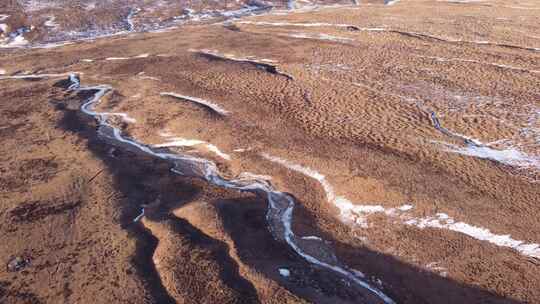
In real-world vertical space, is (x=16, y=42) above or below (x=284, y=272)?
above

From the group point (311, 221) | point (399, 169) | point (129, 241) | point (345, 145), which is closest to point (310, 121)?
point (345, 145)

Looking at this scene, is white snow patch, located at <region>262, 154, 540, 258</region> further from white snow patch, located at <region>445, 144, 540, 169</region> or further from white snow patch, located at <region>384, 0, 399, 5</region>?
white snow patch, located at <region>384, 0, 399, 5</region>

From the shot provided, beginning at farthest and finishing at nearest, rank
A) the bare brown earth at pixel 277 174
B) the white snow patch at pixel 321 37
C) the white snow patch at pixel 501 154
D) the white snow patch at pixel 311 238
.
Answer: the white snow patch at pixel 321 37 → the white snow patch at pixel 501 154 → the white snow patch at pixel 311 238 → the bare brown earth at pixel 277 174

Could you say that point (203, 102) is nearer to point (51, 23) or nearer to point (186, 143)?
point (186, 143)

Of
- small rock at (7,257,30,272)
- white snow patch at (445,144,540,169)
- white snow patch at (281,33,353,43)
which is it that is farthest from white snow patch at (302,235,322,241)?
white snow patch at (281,33,353,43)

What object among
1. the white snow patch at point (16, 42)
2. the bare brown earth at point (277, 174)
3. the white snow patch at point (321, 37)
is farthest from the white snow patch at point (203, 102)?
the white snow patch at point (16, 42)

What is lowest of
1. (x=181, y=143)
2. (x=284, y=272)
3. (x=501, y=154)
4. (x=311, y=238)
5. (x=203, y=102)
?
(x=311, y=238)

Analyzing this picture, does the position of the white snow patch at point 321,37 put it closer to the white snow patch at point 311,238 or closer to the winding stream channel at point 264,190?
the winding stream channel at point 264,190

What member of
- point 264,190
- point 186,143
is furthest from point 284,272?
point 186,143
